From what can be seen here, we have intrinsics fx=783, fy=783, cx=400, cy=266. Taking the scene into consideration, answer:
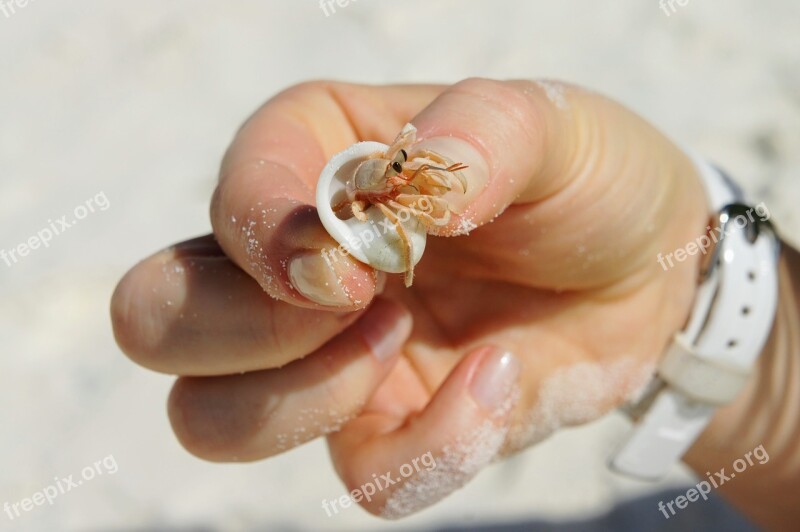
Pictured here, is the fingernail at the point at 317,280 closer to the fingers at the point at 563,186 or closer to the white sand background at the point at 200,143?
the fingers at the point at 563,186

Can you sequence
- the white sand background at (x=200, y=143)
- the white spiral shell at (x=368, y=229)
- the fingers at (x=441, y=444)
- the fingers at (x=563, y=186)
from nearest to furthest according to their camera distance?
1. the white spiral shell at (x=368, y=229)
2. the fingers at (x=563, y=186)
3. the fingers at (x=441, y=444)
4. the white sand background at (x=200, y=143)

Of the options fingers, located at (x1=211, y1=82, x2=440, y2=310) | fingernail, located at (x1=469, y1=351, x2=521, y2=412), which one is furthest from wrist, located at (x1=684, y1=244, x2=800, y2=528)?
fingers, located at (x1=211, y1=82, x2=440, y2=310)

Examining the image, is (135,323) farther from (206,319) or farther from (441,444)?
(441,444)

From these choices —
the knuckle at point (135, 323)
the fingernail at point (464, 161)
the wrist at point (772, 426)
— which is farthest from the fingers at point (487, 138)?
the wrist at point (772, 426)

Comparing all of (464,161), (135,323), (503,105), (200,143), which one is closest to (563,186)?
(503,105)

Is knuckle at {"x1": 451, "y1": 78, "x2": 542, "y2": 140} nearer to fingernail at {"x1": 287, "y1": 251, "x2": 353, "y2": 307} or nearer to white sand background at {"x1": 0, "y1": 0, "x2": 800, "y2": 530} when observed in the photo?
fingernail at {"x1": 287, "y1": 251, "x2": 353, "y2": 307}

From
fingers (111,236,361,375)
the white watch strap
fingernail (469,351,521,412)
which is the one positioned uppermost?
fingers (111,236,361,375)
